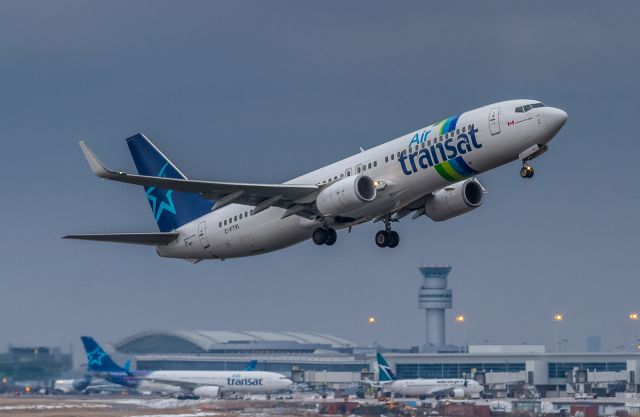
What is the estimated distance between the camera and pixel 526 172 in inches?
2245

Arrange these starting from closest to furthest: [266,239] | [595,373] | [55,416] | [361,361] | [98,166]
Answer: [98,166], [266,239], [55,416], [595,373], [361,361]

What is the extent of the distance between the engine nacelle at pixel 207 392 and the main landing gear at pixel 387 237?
230 ft

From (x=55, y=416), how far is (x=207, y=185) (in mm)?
39144

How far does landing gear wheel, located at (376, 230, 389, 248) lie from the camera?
64.5 meters

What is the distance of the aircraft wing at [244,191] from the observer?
192ft

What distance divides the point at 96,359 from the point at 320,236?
82437 millimetres

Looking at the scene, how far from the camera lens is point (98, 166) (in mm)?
56875

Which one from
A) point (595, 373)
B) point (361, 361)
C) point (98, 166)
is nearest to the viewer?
point (98, 166)

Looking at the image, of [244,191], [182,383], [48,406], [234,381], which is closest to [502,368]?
[234,381]

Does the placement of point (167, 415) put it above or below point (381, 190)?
below

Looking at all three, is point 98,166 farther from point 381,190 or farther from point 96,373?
Answer: point 96,373

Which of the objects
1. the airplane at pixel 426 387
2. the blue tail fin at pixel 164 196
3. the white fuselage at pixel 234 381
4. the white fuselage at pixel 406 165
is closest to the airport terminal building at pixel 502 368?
the airplane at pixel 426 387

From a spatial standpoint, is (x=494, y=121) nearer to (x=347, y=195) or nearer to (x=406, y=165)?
(x=406, y=165)

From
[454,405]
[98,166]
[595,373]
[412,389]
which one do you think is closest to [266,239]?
[98,166]
